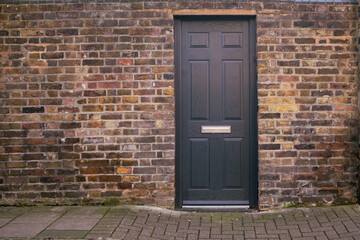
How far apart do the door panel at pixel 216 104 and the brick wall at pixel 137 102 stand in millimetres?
239

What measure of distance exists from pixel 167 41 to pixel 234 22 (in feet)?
3.16

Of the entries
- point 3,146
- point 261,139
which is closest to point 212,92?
point 261,139

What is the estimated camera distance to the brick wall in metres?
4.68

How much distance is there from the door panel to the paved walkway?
52 cm

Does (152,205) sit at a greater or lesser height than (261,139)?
lesser

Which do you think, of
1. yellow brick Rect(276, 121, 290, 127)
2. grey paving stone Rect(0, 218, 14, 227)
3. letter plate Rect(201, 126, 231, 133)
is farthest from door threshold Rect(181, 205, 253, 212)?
grey paving stone Rect(0, 218, 14, 227)

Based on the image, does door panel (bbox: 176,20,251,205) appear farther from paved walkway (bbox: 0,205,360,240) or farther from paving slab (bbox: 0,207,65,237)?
paving slab (bbox: 0,207,65,237)

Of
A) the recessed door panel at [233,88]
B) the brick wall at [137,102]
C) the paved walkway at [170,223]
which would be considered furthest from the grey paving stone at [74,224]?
the recessed door panel at [233,88]

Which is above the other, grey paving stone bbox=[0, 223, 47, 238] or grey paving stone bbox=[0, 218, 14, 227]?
grey paving stone bbox=[0, 218, 14, 227]

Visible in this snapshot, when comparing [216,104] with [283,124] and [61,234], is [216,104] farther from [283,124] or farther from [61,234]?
[61,234]

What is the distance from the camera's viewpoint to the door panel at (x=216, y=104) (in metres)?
4.85

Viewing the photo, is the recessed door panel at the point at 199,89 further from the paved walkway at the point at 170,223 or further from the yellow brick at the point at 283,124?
the paved walkway at the point at 170,223

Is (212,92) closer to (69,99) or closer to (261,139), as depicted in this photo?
(261,139)

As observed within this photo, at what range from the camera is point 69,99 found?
15.5 ft
